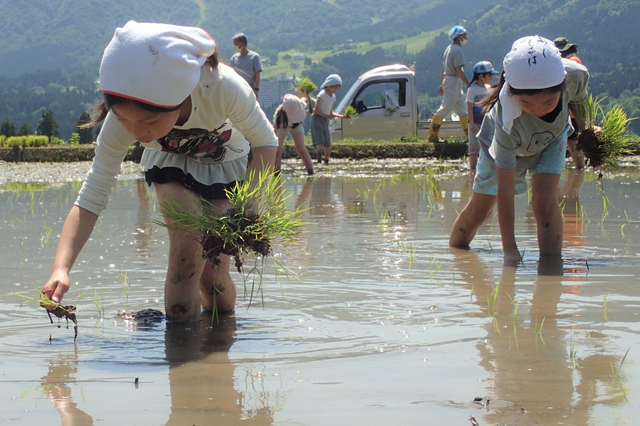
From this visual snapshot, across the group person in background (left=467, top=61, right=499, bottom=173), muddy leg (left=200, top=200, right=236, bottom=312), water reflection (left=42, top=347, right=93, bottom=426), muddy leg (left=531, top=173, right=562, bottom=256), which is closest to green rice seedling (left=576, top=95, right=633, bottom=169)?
muddy leg (left=531, top=173, right=562, bottom=256)

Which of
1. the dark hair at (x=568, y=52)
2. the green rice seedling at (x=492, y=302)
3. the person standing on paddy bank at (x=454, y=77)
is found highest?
the person standing on paddy bank at (x=454, y=77)

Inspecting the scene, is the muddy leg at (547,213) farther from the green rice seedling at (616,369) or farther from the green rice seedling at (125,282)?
the green rice seedling at (125,282)

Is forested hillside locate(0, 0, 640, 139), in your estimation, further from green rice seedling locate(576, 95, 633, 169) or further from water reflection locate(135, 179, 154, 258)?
green rice seedling locate(576, 95, 633, 169)

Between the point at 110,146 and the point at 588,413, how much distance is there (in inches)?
79.7

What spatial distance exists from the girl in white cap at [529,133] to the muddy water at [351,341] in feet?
0.88

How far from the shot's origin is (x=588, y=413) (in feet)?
6.85

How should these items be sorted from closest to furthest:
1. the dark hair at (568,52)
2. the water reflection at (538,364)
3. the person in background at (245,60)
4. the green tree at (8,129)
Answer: the water reflection at (538,364)
the dark hair at (568,52)
the person in background at (245,60)
the green tree at (8,129)

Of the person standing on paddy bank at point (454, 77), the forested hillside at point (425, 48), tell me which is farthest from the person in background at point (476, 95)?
the forested hillside at point (425, 48)

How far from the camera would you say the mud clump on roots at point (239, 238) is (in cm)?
296

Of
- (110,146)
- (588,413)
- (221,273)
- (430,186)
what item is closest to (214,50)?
(110,146)

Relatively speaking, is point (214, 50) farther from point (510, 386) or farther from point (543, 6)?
point (543, 6)

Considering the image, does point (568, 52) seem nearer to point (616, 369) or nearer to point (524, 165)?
point (524, 165)

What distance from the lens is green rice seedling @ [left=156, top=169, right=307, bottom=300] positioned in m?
2.98

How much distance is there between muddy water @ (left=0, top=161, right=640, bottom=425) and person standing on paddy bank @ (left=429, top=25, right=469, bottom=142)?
7.68 metres
